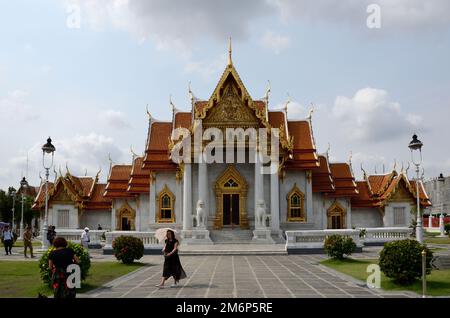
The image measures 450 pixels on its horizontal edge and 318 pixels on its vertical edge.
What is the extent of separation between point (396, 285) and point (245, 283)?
3.85 meters

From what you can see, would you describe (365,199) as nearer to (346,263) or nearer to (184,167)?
(184,167)

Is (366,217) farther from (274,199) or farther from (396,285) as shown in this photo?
(396,285)

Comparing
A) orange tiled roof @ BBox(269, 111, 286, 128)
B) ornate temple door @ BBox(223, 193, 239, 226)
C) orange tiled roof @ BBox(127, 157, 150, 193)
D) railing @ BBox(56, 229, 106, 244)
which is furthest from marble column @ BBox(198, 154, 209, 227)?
orange tiled roof @ BBox(269, 111, 286, 128)

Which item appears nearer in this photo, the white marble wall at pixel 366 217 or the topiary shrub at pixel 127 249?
the topiary shrub at pixel 127 249

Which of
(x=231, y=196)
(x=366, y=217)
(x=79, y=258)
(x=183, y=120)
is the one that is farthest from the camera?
(x=366, y=217)

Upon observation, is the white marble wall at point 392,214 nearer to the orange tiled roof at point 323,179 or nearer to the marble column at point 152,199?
the orange tiled roof at point 323,179

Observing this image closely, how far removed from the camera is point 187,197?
29422 mm

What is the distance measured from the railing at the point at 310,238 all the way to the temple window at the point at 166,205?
9.72 meters

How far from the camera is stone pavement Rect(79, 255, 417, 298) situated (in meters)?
11.5

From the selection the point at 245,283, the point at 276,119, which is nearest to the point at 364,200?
the point at 276,119

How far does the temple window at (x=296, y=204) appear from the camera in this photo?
31.5 m

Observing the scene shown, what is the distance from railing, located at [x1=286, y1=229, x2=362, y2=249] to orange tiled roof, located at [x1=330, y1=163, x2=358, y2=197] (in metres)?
9.05

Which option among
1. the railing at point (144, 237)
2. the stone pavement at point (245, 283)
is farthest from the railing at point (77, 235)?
the stone pavement at point (245, 283)
